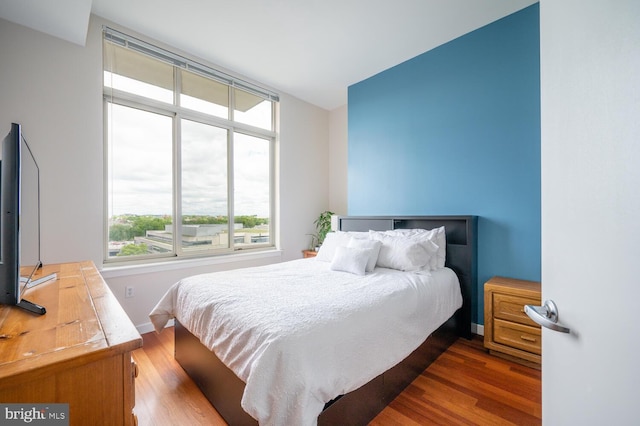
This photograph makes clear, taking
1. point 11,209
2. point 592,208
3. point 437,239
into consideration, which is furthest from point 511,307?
point 11,209

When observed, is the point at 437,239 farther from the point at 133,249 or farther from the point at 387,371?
the point at 133,249

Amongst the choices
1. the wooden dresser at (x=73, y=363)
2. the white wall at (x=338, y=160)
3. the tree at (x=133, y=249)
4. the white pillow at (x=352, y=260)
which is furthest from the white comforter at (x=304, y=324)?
the white wall at (x=338, y=160)

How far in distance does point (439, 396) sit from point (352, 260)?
1129 mm

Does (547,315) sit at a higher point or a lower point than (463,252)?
higher

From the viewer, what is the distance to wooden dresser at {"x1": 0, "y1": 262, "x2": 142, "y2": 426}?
0.64m

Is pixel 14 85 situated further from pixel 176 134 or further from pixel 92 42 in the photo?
pixel 176 134

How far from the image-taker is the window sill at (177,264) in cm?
252

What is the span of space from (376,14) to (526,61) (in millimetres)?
1403

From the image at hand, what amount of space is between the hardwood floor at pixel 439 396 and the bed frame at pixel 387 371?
2.5 inches

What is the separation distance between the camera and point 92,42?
242 cm

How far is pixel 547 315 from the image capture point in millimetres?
665

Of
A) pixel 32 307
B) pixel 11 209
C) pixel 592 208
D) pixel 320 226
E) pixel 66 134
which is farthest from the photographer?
pixel 320 226

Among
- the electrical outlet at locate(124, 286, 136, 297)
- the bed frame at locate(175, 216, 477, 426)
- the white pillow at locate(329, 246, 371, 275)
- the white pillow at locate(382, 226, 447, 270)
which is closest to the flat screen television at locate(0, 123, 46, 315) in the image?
the bed frame at locate(175, 216, 477, 426)

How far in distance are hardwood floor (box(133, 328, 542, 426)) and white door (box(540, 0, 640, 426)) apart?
43.2 inches
